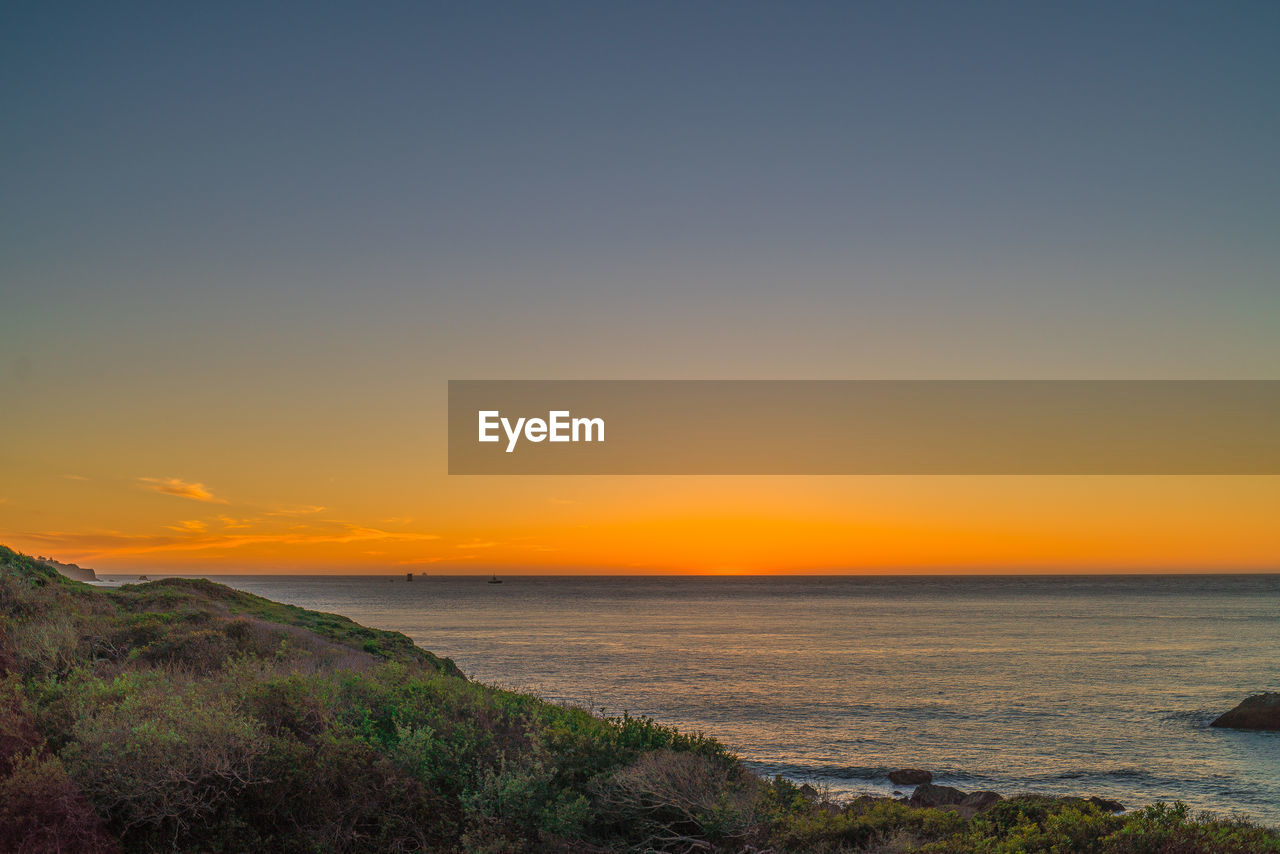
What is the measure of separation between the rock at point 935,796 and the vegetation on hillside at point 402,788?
10829 millimetres

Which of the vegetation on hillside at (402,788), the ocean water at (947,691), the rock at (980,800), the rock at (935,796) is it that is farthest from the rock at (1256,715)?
the vegetation on hillside at (402,788)

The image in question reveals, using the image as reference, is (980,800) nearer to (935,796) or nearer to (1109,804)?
(935,796)

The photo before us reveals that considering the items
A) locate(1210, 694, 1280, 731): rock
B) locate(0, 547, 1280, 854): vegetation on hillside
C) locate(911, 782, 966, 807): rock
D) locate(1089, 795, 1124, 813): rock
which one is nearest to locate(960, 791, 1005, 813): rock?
locate(911, 782, 966, 807): rock

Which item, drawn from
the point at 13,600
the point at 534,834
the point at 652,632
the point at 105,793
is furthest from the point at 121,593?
the point at 652,632

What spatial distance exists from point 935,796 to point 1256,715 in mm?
20728

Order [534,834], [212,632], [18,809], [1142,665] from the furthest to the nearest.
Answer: [1142,665] < [212,632] < [534,834] < [18,809]

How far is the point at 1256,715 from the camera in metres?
33.7

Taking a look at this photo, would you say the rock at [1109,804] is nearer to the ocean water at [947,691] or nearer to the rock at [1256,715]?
the ocean water at [947,691]

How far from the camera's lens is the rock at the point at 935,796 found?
73.1ft

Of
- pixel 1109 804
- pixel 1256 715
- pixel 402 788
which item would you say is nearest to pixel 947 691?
pixel 1256 715

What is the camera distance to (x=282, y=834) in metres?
9.53

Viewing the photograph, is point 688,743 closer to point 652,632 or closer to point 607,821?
point 607,821

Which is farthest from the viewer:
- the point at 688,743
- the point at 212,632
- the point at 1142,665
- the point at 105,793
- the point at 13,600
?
the point at 1142,665

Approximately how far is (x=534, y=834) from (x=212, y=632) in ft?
50.8
